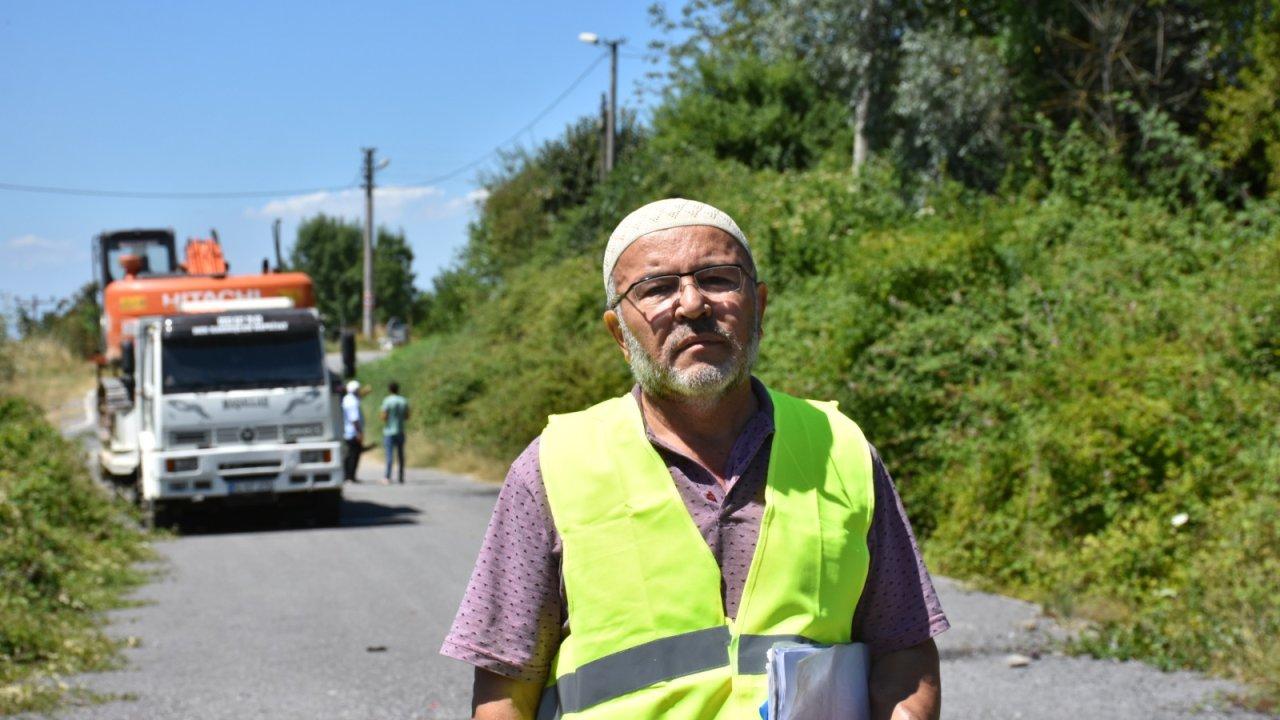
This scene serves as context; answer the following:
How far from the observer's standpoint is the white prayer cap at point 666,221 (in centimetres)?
279

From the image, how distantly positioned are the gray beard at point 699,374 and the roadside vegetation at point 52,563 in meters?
5.64

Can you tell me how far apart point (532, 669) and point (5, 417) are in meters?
20.0

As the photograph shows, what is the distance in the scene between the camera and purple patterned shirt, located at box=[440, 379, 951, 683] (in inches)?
103

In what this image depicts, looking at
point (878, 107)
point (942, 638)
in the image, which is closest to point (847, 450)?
point (942, 638)

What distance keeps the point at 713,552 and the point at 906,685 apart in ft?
1.46

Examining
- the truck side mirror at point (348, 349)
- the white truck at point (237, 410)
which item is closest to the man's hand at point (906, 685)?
the white truck at point (237, 410)

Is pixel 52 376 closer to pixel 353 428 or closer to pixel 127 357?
pixel 353 428

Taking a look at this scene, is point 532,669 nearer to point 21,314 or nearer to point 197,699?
point 197,699

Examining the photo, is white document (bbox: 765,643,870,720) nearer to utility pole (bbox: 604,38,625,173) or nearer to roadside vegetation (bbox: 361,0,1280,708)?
roadside vegetation (bbox: 361,0,1280,708)

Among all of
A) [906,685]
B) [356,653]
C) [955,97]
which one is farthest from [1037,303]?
[906,685]

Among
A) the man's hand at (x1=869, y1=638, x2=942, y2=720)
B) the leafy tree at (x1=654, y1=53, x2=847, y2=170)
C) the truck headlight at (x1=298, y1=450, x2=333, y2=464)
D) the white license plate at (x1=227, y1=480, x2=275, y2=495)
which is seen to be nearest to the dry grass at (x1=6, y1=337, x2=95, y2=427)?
the white license plate at (x1=227, y1=480, x2=275, y2=495)

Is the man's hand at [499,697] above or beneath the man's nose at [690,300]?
beneath

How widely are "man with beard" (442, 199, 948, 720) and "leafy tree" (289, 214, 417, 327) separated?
91.8 m

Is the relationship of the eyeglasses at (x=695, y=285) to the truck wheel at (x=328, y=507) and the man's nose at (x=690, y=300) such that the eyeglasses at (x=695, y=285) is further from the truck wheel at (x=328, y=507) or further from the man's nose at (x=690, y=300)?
the truck wheel at (x=328, y=507)
